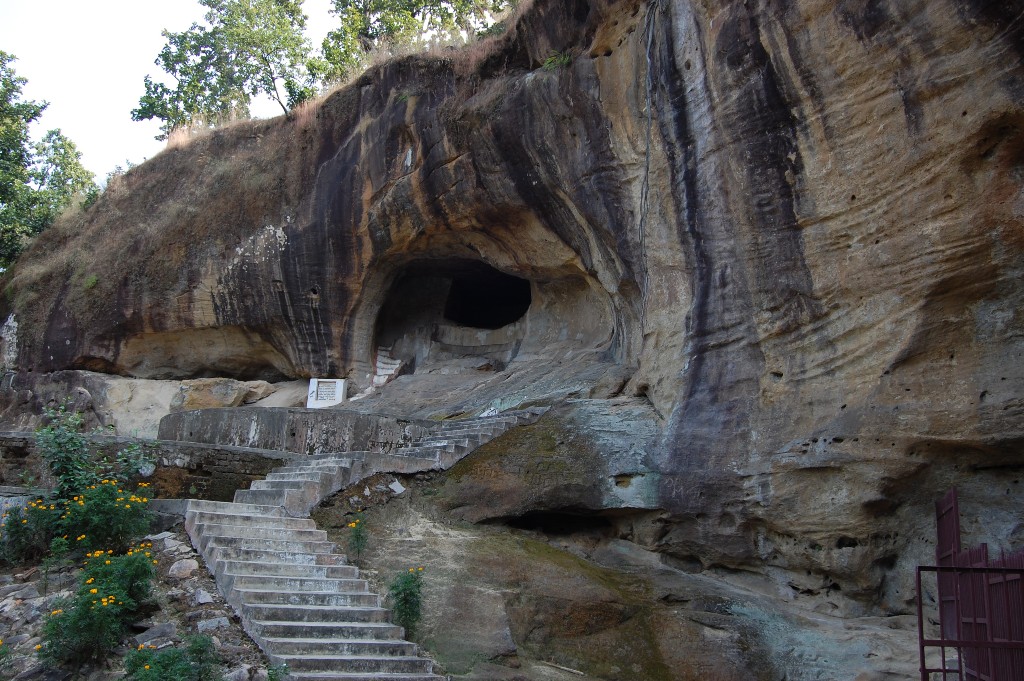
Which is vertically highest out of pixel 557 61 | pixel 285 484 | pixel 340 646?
pixel 557 61

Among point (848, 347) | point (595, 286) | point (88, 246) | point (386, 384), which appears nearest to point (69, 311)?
point (88, 246)

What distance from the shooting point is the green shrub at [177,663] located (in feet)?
16.6

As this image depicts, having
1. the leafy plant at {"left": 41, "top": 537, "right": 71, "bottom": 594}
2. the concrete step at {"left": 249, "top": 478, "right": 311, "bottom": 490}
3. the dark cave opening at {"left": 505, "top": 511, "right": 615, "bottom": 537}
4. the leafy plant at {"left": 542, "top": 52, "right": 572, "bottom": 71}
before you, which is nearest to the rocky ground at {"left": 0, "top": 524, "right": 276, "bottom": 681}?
the leafy plant at {"left": 41, "top": 537, "right": 71, "bottom": 594}

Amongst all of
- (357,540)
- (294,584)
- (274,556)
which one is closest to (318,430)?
(357,540)

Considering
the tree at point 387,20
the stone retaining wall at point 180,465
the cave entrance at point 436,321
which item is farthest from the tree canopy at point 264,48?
the stone retaining wall at point 180,465

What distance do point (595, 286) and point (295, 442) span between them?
538cm

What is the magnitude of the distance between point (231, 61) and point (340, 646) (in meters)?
21.0

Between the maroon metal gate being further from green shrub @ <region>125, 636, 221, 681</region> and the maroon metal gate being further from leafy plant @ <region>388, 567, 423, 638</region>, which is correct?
green shrub @ <region>125, 636, 221, 681</region>

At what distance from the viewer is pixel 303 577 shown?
22.9ft

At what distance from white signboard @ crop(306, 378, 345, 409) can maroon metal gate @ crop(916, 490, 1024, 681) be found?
38.0ft

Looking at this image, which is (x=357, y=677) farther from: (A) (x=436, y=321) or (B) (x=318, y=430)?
(A) (x=436, y=321)

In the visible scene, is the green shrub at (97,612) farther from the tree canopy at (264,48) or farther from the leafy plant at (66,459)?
the tree canopy at (264,48)

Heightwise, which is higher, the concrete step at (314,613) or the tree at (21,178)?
the tree at (21,178)

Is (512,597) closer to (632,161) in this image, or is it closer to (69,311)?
(632,161)
